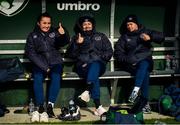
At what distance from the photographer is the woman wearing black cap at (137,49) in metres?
8.18

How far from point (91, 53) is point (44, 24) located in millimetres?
901

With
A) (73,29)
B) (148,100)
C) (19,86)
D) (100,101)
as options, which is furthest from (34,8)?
(148,100)

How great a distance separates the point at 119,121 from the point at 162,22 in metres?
2.77

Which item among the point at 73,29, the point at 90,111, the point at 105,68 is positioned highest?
the point at 73,29

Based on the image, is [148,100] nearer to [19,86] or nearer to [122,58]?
[122,58]

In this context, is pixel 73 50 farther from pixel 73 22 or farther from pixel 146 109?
pixel 146 109

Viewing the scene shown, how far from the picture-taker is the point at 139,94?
8227 mm

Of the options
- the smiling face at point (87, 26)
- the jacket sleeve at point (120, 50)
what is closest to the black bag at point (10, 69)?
the smiling face at point (87, 26)

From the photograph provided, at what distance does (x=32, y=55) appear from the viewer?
7.95 metres

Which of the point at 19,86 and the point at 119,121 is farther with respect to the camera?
the point at 19,86

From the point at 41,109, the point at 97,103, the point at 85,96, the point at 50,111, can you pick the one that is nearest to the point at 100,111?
the point at 97,103

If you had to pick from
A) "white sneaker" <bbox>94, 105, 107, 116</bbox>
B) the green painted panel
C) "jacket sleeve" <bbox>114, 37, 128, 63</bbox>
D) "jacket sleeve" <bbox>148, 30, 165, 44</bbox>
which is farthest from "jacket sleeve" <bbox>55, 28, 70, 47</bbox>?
"jacket sleeve" <bbox>148, 30, 165, 44</bbox>

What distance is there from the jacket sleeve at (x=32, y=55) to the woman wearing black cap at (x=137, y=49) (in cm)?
134

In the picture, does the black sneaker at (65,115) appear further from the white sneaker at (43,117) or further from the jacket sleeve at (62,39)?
the jacket sleeve at (62,39)
